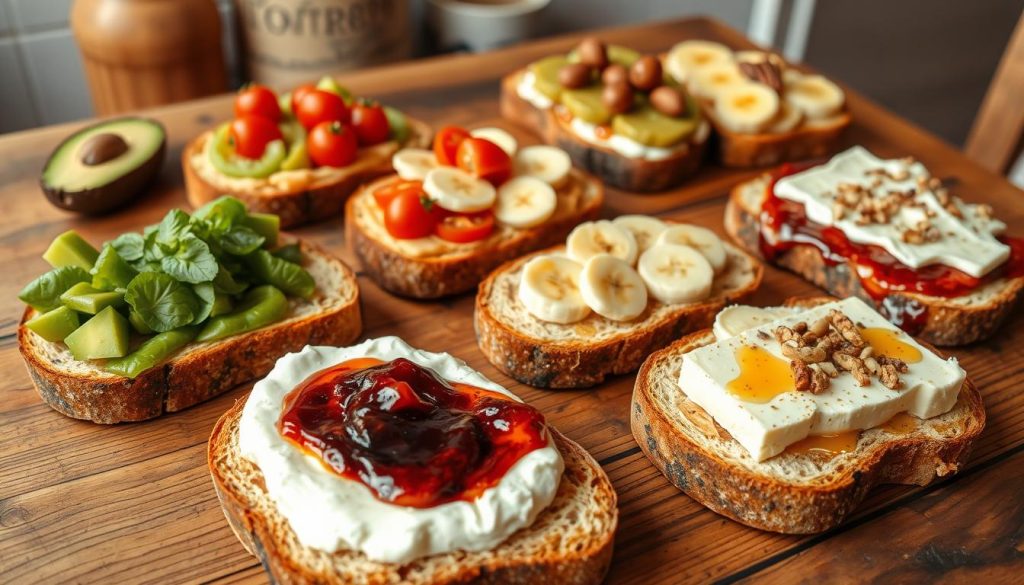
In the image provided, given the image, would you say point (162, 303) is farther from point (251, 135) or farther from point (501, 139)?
point (501, 139)

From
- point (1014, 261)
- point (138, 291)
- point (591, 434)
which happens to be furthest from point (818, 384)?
point (138, 291)

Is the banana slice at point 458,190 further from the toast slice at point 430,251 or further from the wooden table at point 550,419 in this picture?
the wooden table at point 550,419

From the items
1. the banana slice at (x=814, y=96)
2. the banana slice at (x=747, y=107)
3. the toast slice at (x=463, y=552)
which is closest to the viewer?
the toast slice at (x=463, y=552)

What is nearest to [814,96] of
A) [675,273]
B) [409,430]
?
[675,273]

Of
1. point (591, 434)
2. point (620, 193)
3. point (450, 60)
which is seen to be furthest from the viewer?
point (450, 60)

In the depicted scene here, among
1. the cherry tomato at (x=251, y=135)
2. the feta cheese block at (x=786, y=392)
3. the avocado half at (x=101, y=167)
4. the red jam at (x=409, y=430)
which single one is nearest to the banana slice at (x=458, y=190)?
the cherry tomato at (x=251, y=135)

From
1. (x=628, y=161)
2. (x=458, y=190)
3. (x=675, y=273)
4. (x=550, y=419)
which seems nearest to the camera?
(x=550, y=419)

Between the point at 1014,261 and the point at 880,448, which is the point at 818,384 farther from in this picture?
the point at 1014,261
